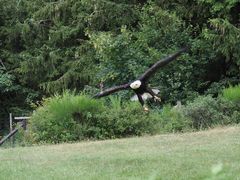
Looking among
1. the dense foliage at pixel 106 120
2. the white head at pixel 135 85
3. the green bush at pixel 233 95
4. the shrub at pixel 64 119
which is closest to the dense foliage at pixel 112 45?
the green bush at pixel 233 95

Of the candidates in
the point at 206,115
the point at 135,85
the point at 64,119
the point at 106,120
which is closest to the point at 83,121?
the point at 64,119

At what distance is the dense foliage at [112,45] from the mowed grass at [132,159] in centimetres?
770

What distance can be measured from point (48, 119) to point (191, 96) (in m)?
6.65

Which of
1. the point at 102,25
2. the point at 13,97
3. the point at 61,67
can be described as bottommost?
the point at 13,97

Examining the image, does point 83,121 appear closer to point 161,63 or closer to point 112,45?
point 112,45

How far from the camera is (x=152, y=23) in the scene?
21.5 metres

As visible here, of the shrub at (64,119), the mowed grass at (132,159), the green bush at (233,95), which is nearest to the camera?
the mowed grass at (132,159)

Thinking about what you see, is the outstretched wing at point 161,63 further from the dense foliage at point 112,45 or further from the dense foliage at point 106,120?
the dense foliage at point 112,45

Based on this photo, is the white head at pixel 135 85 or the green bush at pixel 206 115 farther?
the green bush at pixel 206 115

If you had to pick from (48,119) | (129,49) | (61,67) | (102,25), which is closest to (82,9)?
(102,25)

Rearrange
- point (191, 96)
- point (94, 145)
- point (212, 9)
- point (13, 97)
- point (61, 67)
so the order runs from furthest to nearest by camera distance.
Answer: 1. point (13, 97)
2. point (61, 67)
3. point (212, 9)
4. point (191, 96)
5. point (94, 145)

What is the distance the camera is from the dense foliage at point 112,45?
20.2 m

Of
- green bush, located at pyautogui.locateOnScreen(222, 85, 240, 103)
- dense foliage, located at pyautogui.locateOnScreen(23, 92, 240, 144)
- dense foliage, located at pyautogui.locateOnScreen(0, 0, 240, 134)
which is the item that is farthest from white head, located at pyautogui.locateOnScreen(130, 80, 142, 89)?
dense foliage, located at pyautogui.locateOnScreen(0, 0, 240, 134)

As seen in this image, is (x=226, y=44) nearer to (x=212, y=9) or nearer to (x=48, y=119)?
(x=212, y=9)
